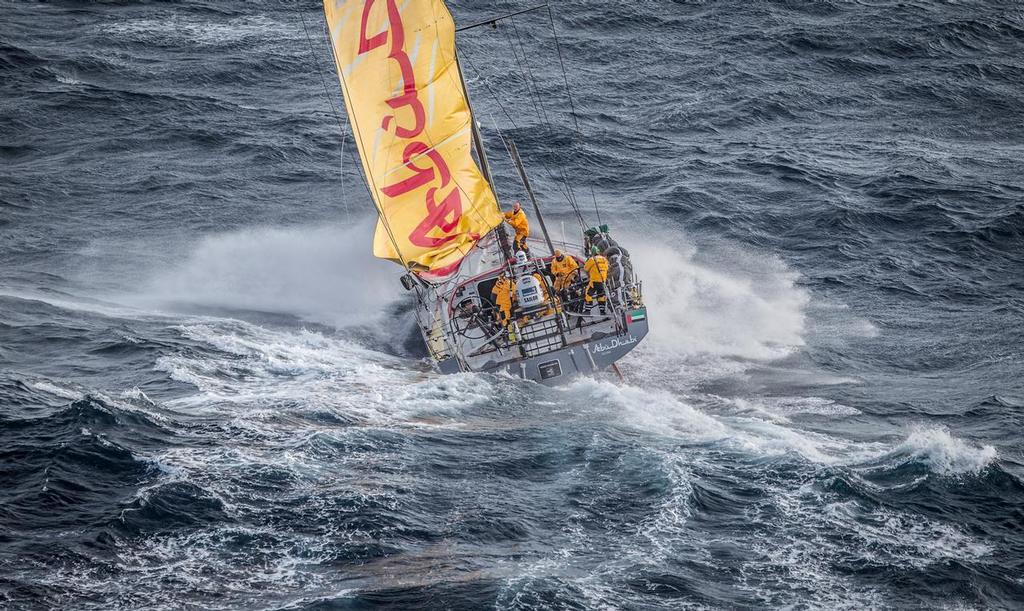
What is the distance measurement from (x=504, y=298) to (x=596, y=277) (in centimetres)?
176

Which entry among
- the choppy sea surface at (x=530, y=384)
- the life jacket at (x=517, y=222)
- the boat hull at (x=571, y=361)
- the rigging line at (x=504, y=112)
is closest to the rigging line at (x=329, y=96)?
the choppy sea surface at (x=530, y=384)

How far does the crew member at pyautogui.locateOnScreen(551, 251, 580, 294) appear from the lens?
2170cm

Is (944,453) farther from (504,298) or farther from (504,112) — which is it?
(504,112)

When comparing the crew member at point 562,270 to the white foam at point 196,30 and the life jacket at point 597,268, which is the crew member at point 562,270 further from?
the white foam at point 196,30

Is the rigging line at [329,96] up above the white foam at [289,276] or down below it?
above

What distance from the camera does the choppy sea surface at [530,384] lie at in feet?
46.4

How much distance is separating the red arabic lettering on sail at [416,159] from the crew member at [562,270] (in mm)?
2117

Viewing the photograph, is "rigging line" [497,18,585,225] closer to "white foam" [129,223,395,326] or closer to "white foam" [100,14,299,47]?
"white foam" [129,223,395,326]

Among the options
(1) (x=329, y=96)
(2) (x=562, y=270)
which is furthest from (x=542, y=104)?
(2) (x=562, y=270)

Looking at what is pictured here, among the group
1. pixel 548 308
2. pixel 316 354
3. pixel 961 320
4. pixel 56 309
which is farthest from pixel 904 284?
pixel 56 309

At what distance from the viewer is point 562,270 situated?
21.8 meters

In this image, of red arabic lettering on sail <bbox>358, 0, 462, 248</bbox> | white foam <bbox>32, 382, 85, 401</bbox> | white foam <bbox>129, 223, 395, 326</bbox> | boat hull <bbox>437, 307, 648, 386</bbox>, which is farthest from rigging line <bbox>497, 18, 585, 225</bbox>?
white foam <bbox>32, 382, 85, 401</bbox>

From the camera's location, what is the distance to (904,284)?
2597cm

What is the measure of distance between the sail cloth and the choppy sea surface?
104 inches
